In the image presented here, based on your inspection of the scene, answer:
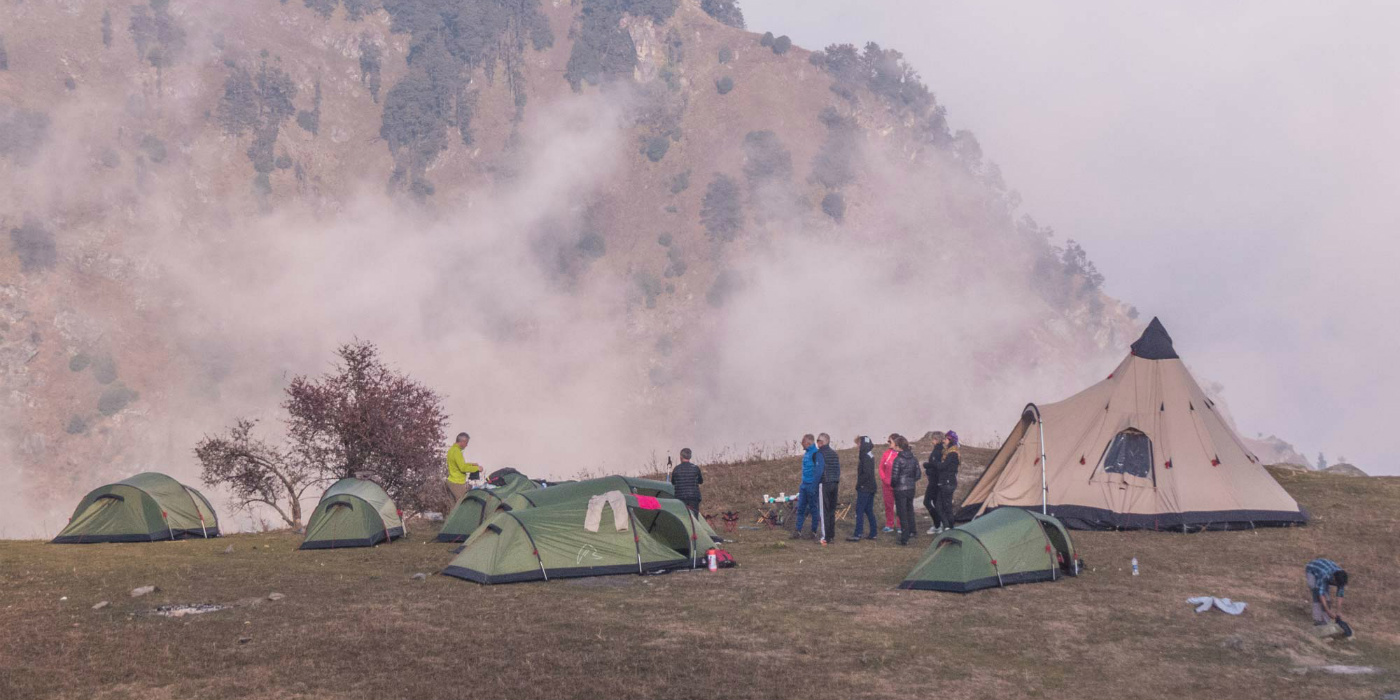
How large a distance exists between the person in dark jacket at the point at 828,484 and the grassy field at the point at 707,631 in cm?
187

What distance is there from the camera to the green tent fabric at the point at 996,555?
16156 millimetres

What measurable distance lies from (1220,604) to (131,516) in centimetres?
2163

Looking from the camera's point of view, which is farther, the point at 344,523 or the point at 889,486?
the point at 889,486

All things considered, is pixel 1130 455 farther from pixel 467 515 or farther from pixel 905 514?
pixel 467 515

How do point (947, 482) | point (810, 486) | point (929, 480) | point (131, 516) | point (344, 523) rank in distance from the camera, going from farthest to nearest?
point (131, 516)
point (810, 486)
point (344, 523)
point (929, 480)
point (947, 482)

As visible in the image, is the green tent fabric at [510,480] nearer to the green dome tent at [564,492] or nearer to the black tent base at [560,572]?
the green dome tent at [564,492]

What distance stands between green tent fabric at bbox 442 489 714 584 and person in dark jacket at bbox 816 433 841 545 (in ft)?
13.0

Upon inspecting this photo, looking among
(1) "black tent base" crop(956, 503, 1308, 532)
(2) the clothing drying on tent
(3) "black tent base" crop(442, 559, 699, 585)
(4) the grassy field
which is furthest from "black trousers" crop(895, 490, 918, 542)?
(3) "black tent base" crop(442, 559, 699, 585)

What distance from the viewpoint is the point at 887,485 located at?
22.8 meters

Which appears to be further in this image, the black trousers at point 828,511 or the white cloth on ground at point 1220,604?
the black trousers at point 828,511

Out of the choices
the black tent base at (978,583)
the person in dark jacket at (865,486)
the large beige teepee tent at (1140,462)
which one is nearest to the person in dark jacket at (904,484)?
the person in dark jacket at (865,486)

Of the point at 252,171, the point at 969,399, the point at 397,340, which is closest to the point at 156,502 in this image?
the point at 397,340

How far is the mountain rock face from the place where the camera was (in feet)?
374

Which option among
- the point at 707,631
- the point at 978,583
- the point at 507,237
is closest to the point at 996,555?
the point at 978,583
